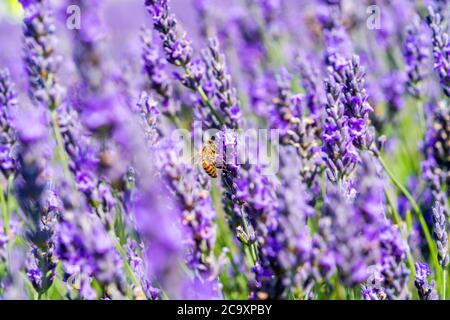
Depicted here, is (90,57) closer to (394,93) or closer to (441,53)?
(441,53)

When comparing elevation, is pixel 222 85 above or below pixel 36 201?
above

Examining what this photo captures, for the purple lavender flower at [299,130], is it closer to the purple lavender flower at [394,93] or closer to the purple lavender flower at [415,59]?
the purple lavender flower at [415,59]

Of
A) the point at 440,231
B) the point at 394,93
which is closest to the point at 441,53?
the point at 440,231

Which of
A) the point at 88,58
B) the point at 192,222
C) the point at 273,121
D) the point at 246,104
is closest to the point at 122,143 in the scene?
the point at 88,58

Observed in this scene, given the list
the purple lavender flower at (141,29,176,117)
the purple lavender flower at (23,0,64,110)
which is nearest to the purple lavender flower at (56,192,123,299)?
the purple lavender flower at (23,0,64,110)

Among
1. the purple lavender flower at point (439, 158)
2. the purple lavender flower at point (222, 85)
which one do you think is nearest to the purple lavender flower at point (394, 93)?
the purple lavender flower at point (439, 158)

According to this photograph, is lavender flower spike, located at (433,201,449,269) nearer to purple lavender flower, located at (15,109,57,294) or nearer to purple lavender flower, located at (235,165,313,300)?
purple lavender flower, located at (235,165,313,300)
